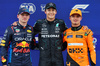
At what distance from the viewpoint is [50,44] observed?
198cm

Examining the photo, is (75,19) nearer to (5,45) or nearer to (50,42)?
(50,42)

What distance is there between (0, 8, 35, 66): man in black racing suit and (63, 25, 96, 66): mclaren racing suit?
687 millimetres

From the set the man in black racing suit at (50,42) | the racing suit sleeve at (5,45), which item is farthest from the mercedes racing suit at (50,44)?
the racing suit sleeve at (5,45)

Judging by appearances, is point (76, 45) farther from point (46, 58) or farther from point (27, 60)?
point (27, 60)

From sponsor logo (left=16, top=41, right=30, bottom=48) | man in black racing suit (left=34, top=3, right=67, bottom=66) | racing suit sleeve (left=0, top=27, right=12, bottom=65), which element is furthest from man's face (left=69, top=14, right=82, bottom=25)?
racing suit sleeve (left=0, top=27, right=12, bottom=65)

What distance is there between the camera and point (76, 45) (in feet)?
6.10

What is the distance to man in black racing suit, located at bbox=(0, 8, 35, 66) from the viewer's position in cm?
182

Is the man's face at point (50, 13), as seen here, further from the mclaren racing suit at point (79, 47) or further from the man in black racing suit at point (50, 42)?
the mclaren racing suit at point (79, 47)

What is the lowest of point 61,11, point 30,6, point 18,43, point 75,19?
point 18,43

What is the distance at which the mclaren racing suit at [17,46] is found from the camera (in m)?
1.82

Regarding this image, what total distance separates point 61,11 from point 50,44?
97 centimetres

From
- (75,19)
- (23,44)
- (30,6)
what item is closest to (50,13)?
(75,19)

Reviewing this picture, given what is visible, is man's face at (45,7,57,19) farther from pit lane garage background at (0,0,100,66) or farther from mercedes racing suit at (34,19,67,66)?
pit lane garage background at (0,0,100,66)

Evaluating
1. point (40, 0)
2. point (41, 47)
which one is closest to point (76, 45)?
point (41, 47)
